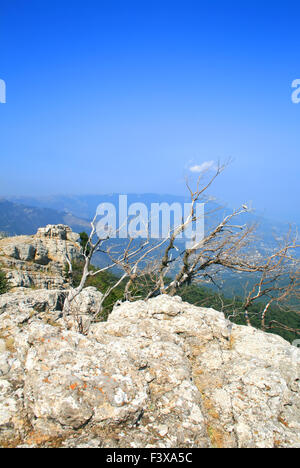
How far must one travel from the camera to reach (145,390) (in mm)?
4254

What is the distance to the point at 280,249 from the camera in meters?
11.0

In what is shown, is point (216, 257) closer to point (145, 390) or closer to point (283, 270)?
point (283, 270)

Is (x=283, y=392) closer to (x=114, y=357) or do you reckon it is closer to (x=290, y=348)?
(x=290, y=348)

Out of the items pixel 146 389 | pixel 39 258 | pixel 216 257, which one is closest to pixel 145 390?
pixel 146 389

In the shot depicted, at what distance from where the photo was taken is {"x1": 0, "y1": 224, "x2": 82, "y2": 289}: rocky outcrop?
17.7m

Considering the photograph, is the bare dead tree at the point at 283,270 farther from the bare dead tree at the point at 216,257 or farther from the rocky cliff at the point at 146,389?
the rocky cliff at the point at 146,389

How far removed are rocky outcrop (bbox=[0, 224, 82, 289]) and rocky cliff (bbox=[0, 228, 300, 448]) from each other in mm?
11618

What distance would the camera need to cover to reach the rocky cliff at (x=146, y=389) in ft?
12.1

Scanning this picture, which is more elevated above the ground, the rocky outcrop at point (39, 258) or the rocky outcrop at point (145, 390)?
the rocky outcrop at point (145, 390)

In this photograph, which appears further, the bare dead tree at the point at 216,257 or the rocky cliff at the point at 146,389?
the bare dead tree at the point at 216,257

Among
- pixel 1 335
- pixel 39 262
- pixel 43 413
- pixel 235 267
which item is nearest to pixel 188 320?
pixel 43 413

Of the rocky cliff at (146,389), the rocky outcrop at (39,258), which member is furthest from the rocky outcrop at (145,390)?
the rocky outcrop at (39,258)

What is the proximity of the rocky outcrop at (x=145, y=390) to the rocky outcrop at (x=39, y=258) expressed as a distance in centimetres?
1171

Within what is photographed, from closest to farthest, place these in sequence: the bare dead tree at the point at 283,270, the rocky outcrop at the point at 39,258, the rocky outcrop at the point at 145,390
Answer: the rocky outcrop at the point at 145,390 → the bare dead tree at the point at 283,270 → the rocky outcrop at the point at 39,258
